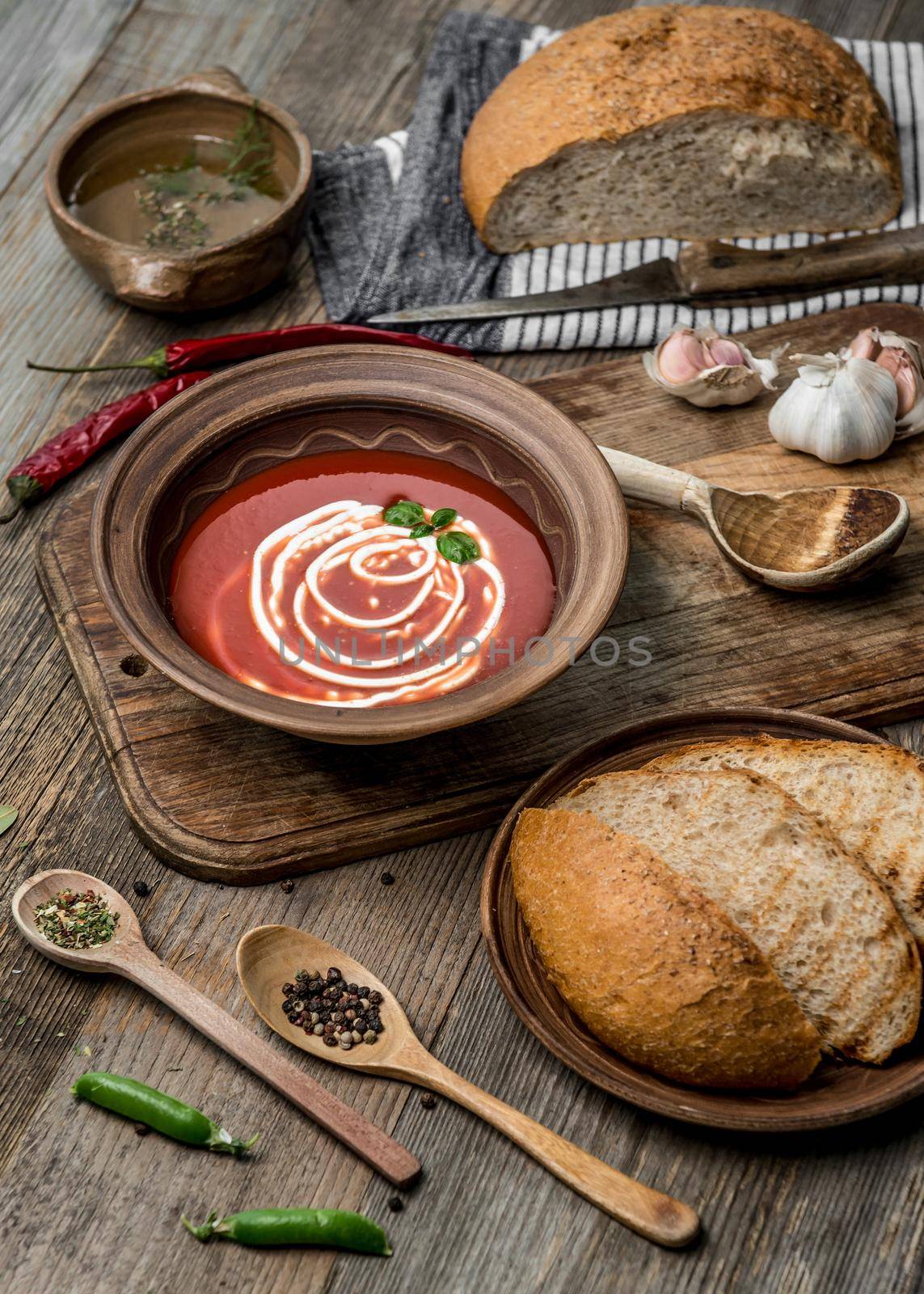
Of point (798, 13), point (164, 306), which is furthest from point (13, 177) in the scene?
point (798, 13)

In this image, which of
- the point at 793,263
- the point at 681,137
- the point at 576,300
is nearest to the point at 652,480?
the point at 576,300

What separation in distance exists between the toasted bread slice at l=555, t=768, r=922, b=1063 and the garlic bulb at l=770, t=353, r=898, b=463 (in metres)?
1.26

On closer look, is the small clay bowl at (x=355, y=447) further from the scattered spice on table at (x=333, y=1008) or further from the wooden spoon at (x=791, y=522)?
the scattered spice on table at (x=333, y=1008)

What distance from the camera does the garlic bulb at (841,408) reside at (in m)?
3.24

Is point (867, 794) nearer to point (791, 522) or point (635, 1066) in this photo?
point (635, 1066)

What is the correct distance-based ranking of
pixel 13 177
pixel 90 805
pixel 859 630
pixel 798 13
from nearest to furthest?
pixel 90 805
pixel 859 630
pixel 13 177
pixel 798 13

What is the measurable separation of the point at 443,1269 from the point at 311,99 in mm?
3747

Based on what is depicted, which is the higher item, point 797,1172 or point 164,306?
point 164,306

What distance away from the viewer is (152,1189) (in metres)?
2.32

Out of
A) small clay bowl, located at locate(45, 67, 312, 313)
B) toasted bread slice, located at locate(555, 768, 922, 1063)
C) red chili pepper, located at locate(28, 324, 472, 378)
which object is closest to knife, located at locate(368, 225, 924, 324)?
red chili pepper, located at locate(28, 324, 472, 378)

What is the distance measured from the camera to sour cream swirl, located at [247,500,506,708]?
2648 mm

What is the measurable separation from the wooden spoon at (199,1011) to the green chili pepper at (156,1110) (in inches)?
4.9

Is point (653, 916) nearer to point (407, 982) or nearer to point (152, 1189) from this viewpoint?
point (407, 982)

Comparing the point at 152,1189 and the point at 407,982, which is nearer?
the point at 152,1189
